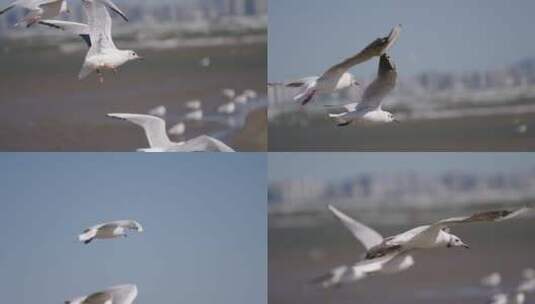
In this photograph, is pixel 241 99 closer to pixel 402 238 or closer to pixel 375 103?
pixel 375 103

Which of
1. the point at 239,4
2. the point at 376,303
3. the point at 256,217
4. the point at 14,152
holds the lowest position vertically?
the point at 376,303

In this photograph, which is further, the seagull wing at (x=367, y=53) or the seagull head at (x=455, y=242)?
the seagull head at (x=455, y=242)

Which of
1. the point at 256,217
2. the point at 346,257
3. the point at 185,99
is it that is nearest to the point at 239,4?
the point at 185,99

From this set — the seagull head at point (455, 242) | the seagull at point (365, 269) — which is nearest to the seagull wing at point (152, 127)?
the seagull at point (365, 269)

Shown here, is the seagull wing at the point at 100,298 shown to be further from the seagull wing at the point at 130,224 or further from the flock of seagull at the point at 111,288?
the seagull wing at the point at 130,224

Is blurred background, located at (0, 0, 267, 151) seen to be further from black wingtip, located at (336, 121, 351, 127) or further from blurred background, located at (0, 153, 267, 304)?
black wingtip, located at (336, 121, 351, 127)

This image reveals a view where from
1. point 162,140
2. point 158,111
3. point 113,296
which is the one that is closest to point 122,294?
point 113,296

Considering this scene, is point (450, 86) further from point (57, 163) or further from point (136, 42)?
point (57, 163)
